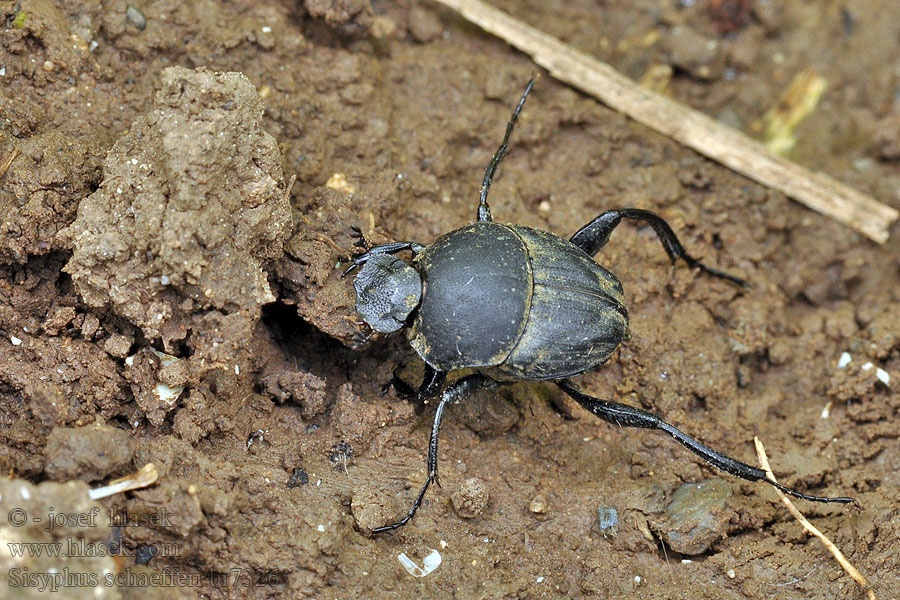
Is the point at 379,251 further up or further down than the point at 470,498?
further up

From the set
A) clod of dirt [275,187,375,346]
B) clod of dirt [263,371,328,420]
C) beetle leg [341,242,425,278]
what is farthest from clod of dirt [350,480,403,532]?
beetle leg [341,242,425,278]

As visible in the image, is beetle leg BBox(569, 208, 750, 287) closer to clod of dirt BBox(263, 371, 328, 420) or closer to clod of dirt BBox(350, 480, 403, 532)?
clod of dirt BBox(263, 371, 328, 420)

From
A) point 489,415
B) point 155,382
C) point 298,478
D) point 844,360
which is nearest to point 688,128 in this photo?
point 844,360

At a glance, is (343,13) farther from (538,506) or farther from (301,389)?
(538,506)

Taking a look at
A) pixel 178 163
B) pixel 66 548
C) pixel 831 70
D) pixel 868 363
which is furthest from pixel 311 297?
pixel 831 70

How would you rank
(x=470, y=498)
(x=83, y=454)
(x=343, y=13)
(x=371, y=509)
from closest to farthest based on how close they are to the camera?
(x=83, y=454), (x=371, y=509), (x=470, y=498), (x=343, y=13)

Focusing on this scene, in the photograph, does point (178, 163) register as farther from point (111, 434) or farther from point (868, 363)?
point (868, 363)

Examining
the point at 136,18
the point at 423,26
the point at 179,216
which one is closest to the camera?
the point at 179,216

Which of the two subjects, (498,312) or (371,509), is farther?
(498,312)
